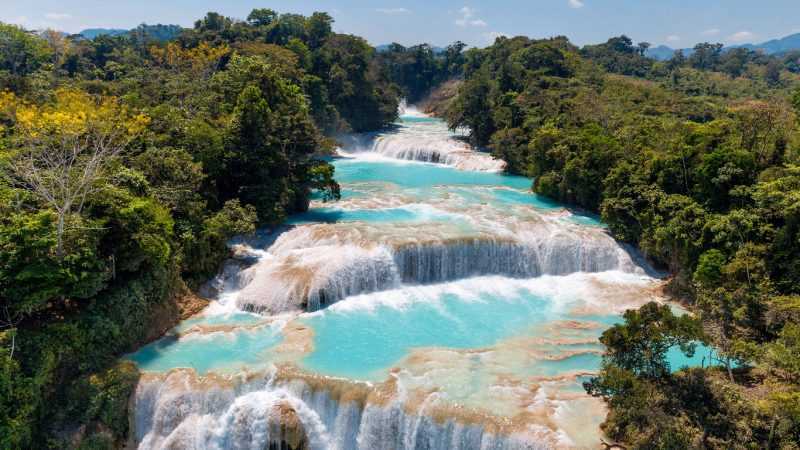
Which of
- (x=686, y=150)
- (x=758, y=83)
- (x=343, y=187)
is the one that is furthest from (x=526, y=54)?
(x=758, y=83)

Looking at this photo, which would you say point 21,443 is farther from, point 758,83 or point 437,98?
point 758,83

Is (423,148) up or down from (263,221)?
up


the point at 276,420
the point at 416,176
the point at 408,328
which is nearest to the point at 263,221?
the point at 408,328

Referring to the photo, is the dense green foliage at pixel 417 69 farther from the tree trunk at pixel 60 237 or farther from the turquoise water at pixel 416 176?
the tree trunk at pixel 60 237

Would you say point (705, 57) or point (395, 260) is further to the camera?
point (705, 57)

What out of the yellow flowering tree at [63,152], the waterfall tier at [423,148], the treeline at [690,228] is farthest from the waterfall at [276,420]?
the waterfall tier at [423,148]

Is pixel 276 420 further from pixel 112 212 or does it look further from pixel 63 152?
pixel 63 152

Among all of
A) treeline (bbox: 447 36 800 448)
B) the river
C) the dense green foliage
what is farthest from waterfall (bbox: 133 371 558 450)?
the dense green foliage
